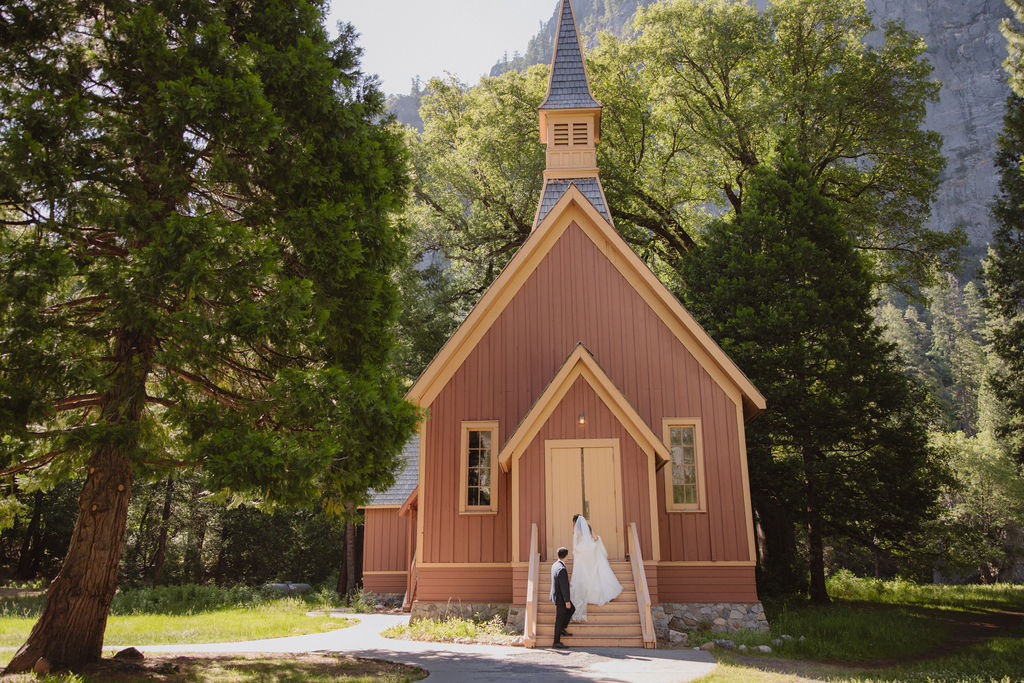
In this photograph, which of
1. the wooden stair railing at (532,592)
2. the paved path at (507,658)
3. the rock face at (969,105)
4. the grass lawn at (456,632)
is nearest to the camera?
the paved path at (507,658)

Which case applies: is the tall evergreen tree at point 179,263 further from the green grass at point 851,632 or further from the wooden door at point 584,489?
the green grass at point 851,632

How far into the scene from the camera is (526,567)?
12.1m

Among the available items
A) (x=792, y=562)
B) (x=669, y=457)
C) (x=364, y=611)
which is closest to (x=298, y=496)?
(x=669, y=457)

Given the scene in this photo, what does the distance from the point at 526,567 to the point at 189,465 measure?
648 centimetres

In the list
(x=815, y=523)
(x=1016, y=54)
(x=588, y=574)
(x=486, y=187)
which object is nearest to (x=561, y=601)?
(x=588, y=574)

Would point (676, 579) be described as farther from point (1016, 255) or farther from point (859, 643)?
point (1016, 255)

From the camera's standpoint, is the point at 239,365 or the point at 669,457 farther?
the point at 669,457

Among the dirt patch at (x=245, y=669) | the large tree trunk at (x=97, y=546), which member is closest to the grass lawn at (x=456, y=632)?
the dirt patch at (x=245, y=669)

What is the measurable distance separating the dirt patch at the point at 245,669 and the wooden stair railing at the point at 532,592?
2.49 metres

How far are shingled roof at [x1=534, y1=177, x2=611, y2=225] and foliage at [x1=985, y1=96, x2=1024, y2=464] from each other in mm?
10017

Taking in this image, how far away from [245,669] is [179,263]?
173 inches

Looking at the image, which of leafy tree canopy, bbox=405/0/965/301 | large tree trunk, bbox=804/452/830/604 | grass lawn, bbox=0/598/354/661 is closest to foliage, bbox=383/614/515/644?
grass lawn, bbox=0/598/354/661

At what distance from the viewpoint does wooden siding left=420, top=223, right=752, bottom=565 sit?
13273 millimetres

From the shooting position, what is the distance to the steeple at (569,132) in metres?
16.7
